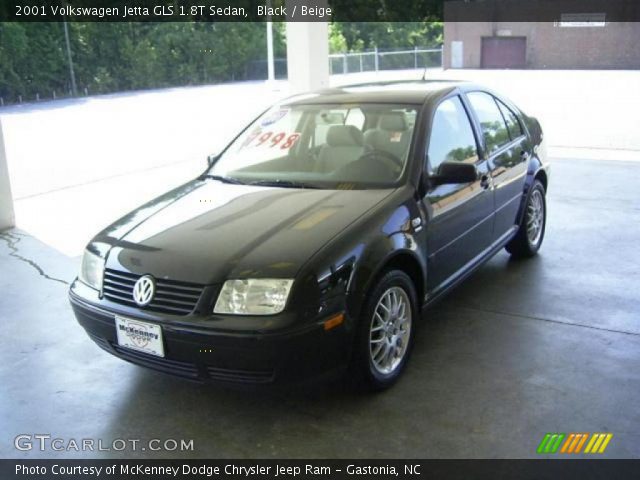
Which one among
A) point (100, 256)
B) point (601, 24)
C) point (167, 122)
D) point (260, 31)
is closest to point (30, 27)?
point (167, 122)

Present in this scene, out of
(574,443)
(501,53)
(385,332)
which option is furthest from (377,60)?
(574,443)

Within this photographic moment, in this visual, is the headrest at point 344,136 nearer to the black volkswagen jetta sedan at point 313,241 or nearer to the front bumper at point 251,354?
the black volkswagen jetta sedan at point 313,241

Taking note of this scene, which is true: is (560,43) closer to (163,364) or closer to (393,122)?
(393,122)

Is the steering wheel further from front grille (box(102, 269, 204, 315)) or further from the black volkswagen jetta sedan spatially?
front grille (box(102, 269, 204, 315))

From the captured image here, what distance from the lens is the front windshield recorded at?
365 centimetres

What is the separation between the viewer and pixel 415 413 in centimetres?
306

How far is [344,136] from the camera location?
389cm

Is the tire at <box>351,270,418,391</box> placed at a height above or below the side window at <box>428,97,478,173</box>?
below

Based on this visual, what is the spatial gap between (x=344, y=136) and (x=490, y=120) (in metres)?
1.24

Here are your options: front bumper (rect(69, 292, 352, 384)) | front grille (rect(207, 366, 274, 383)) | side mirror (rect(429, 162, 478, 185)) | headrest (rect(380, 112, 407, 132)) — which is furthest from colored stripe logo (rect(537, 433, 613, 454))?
headrest (rect(380, 112, 407, 132))

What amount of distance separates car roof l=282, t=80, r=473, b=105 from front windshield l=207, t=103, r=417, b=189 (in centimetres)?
7

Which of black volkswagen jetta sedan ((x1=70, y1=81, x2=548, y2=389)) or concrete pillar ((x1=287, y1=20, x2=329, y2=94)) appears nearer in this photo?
black volkswagen jetta sedan ((x1=70, y1=81, x2=548, y2=389))

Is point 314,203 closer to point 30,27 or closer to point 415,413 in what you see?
point 415,413

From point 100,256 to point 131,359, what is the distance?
1.84 feet
